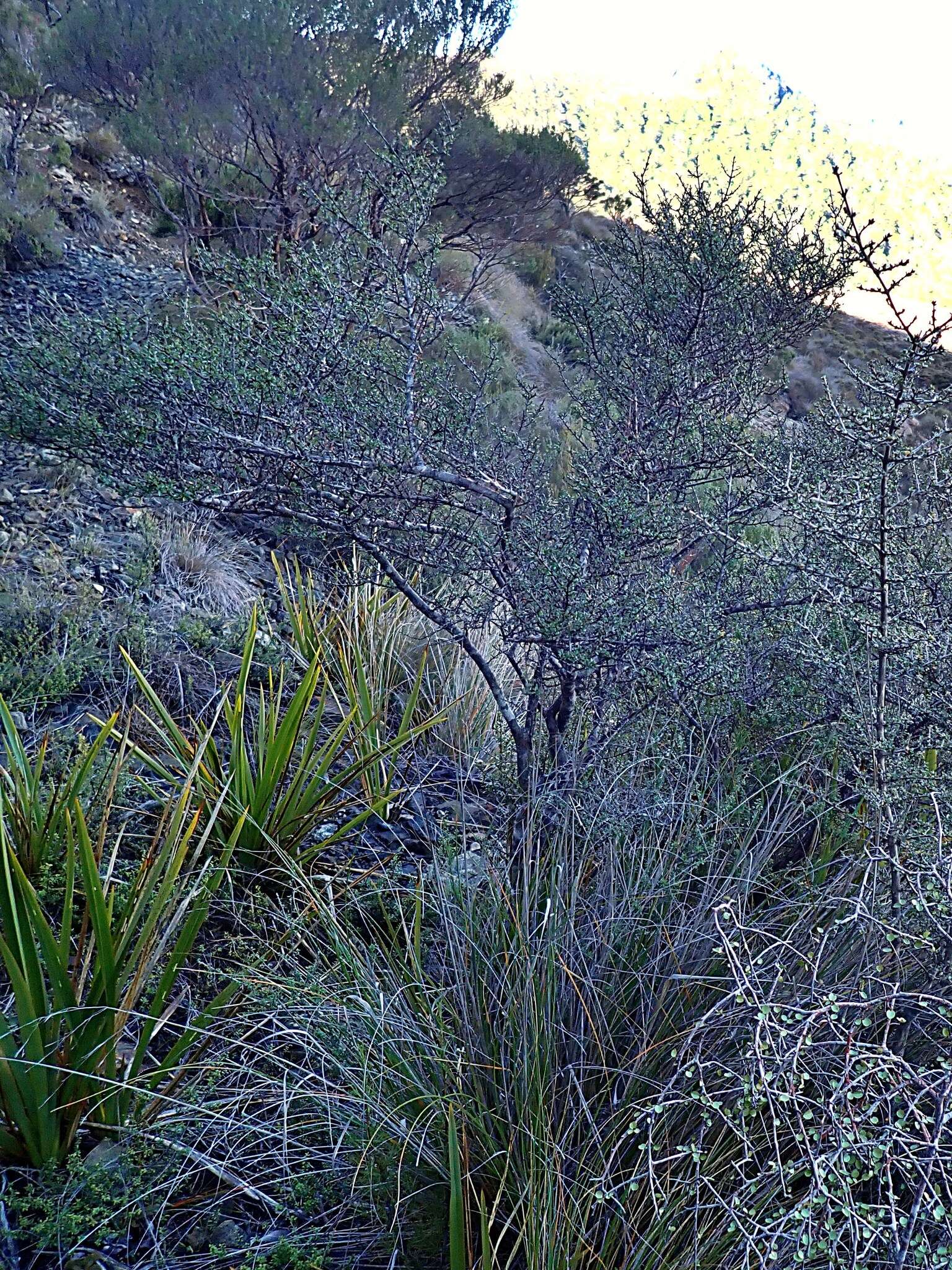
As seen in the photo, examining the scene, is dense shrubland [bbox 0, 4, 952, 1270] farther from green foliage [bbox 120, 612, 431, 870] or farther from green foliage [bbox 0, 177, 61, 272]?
green foliage [bbox 0, 177, 61, 272]

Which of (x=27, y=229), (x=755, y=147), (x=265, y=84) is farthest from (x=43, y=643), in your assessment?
(x=755, y=147)

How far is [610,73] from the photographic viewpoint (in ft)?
94.2

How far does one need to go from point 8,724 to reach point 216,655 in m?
1.76

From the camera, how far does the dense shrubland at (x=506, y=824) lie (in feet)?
5.75

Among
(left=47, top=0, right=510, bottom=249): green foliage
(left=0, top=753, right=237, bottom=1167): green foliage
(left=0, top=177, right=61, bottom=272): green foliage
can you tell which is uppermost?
(left=47, top=0, right=510, bottom=249): green foliage

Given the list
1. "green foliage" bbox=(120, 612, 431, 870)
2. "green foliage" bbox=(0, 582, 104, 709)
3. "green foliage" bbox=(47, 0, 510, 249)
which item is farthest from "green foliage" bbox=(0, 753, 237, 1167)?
"green foliage" bbox=(47, 0, 510, 249)

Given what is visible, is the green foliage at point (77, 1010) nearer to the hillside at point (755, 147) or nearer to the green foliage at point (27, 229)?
the hillside at point (755, 147)

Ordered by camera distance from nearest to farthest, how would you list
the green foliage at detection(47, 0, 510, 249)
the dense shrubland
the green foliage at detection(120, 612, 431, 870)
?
the dense shrubland → the green foliage at detection(120, 612, 431, 870) → the green foliage at detection(47, 0, 510, 249)

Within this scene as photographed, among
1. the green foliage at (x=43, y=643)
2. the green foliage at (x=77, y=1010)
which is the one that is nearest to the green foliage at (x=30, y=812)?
the green foliage at (x=77, y=1010)

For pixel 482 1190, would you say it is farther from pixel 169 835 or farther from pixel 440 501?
pixel 440 501

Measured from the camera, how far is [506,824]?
303 centimetres

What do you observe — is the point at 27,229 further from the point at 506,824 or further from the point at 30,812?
the point at 506,824

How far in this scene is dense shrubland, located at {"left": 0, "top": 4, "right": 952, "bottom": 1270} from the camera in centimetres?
175

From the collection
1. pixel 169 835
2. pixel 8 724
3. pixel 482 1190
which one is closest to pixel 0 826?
pixel 169 835
